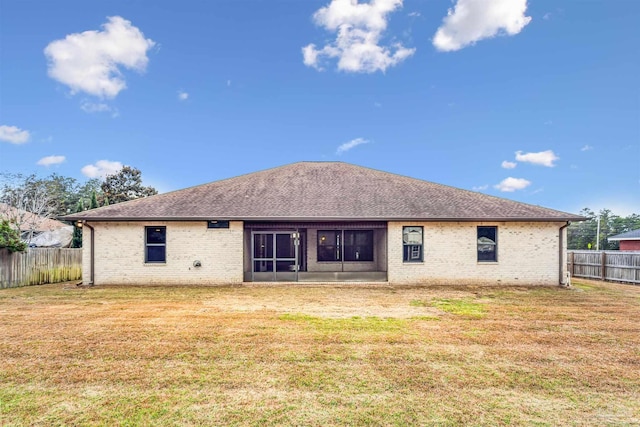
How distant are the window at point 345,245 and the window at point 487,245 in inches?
206

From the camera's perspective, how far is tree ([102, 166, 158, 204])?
33.8m

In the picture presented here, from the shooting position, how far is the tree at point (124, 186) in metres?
33.8

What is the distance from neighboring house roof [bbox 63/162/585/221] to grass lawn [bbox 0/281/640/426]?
4398mm

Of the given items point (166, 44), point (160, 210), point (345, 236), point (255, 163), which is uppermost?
point (166, 44)

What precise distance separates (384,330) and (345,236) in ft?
33.0

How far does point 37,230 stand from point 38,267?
1916 cm

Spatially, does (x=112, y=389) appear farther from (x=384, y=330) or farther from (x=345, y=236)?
(x=345, y=236)

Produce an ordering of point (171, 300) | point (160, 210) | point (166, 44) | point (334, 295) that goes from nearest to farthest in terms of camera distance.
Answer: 1. point (171, 300)
2. point (334, 295)
3. point (160, 210)
4. point (166, 44)

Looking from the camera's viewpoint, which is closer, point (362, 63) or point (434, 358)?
point (434, 358)

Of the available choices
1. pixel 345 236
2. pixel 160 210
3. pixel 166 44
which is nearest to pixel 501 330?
pixel 345 236

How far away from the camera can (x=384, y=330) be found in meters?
6.72

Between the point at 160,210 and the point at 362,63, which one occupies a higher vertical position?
the point at 362,63

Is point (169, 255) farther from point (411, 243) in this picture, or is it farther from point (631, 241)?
point (631, 241)

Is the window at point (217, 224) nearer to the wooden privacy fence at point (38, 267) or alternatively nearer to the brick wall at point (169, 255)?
the brick wall at point (169, 255)
